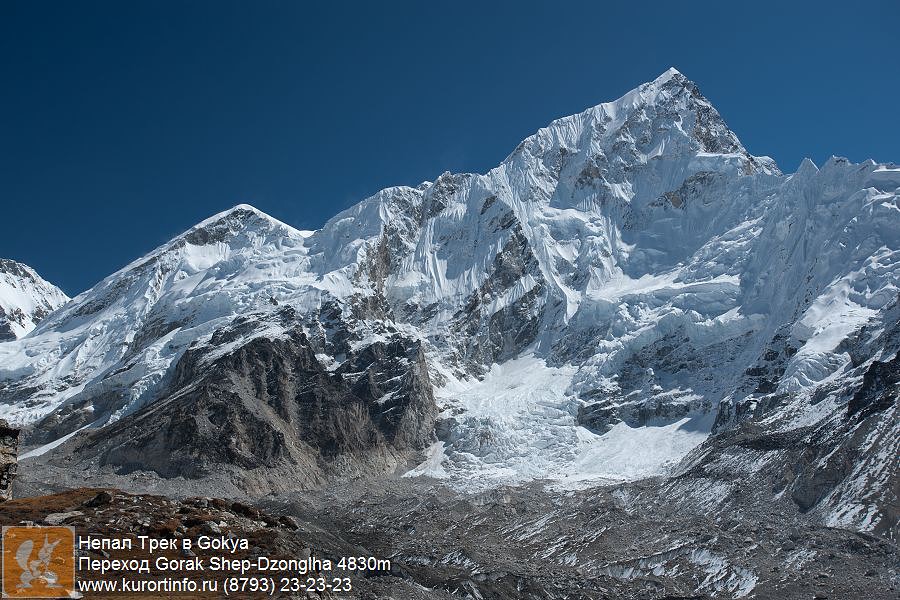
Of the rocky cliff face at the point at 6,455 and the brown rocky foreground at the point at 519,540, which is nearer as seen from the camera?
the rocky cliff face at the point at 6,455

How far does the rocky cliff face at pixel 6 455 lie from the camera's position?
54594 millimetres

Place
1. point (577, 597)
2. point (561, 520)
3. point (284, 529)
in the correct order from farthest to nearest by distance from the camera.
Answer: point (561, 520)
point (577, 597)
point (284, 529)

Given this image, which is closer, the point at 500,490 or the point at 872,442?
the point at 872,442

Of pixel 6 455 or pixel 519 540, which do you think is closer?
pixel 6 455

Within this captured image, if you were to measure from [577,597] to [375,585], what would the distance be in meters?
48.2

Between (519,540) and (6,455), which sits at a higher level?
(519,540)

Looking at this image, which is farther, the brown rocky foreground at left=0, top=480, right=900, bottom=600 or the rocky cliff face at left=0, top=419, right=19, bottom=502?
the brown rocky foreground at left=0, top=480, right=900, bottom=600

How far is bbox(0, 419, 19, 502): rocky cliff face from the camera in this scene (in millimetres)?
54594

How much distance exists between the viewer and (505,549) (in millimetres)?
151375

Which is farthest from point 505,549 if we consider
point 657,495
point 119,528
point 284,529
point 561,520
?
point 119,528

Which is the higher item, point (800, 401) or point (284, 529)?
point (800, 401)

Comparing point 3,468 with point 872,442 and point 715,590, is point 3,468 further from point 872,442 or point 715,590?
point 872,442

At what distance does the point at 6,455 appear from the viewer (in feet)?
180

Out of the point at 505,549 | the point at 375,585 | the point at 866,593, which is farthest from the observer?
the point at 505,549
